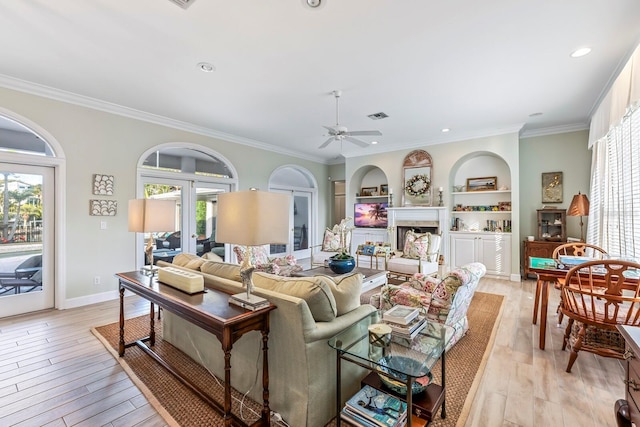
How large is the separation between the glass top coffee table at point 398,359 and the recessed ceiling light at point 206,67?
10.2 ft

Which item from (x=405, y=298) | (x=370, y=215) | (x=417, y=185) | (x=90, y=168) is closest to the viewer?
(x=405, y=298)

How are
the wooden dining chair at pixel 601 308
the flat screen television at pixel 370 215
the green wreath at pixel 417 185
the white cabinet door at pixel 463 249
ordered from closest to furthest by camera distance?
the wooden dining chair at pixel 601 308 < the white cabinet door at pixel 463 249 < the green wreath at pixel 417 185 < the flat screen television at pixel 370 215

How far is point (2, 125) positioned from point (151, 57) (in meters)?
2.30

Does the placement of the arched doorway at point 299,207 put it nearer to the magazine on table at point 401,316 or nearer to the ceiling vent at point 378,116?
the ceiling vent at point 378,116

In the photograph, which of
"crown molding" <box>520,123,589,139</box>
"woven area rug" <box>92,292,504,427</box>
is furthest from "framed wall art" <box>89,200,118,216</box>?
"crown molding" <box>520,123,589,139</box>

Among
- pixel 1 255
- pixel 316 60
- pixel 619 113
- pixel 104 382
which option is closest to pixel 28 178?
pixel 1 255

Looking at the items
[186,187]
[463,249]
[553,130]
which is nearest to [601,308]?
[463,249]

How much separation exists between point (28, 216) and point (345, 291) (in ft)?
14.6

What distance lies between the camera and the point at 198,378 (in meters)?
2.26

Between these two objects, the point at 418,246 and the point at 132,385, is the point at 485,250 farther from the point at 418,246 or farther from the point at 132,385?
the point at 132,385

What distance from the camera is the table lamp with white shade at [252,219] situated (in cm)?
154

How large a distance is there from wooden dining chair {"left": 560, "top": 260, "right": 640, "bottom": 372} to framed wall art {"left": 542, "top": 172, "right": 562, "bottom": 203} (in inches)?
136

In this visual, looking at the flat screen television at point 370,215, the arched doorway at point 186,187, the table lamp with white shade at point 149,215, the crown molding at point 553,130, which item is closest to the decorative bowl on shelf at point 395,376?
the table lamp with white shade at point 149,215

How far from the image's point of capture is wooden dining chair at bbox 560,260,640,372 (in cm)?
213
